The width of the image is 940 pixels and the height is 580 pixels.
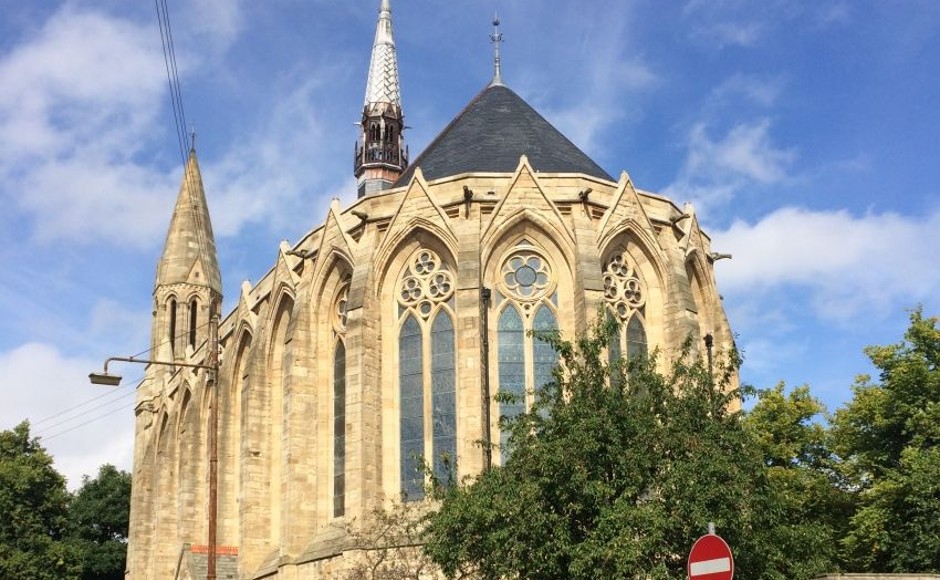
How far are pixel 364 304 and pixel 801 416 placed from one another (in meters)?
13.3

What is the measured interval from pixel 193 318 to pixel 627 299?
26057mm

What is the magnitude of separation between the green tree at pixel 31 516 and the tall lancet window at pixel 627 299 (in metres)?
27.6

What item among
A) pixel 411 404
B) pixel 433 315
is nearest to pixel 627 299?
pixel 433 315

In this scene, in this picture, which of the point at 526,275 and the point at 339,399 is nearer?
the point at 526,275

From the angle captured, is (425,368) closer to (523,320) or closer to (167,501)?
(523,320)

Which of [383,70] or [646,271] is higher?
[383,70]

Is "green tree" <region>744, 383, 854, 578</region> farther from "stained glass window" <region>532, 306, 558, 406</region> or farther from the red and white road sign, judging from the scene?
the red and white road sign

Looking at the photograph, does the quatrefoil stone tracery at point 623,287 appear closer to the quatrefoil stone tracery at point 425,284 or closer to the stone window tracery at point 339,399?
the quatrefoil stone tracery at point 425,284

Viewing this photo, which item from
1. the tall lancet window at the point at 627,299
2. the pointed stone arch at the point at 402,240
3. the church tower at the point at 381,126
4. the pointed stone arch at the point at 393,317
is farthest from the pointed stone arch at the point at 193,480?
the church tower at the point at 381,126

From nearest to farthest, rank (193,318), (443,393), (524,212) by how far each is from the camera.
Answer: (443,393) → (524,212) → (193,318)

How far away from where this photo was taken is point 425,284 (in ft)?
94.3

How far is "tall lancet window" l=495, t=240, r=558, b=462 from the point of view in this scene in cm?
2745

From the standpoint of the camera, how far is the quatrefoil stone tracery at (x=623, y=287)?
1134 inches

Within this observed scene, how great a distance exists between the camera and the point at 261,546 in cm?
3070
